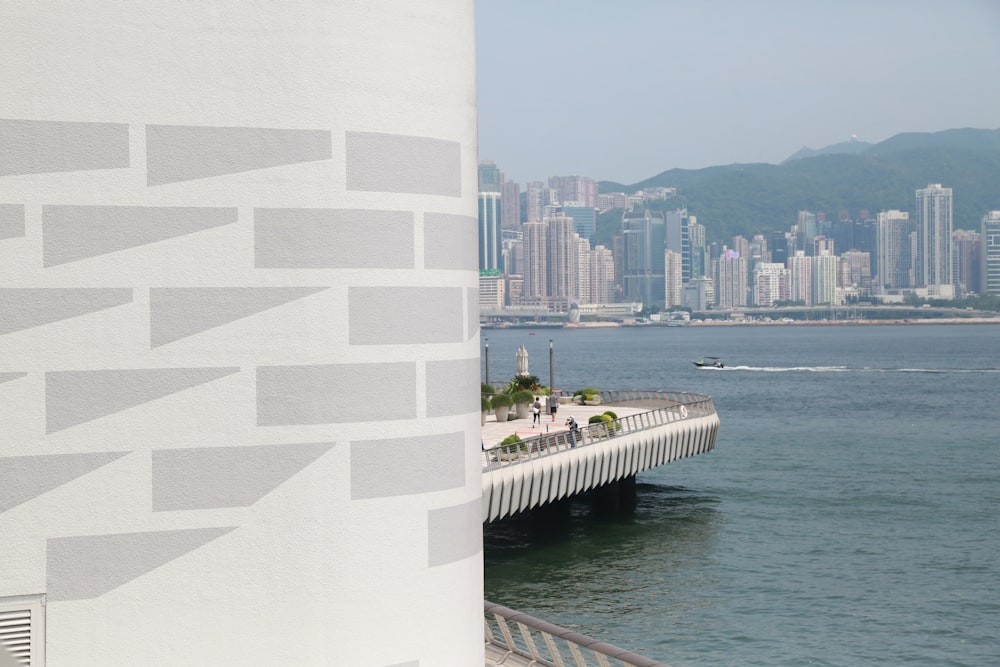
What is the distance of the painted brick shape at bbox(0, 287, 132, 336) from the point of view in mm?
6816

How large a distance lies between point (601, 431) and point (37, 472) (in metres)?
31.6

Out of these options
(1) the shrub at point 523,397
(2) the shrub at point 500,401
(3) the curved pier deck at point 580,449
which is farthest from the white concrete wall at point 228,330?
(1) the shrub at point 523,397

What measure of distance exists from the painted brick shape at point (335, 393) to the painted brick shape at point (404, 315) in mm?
197

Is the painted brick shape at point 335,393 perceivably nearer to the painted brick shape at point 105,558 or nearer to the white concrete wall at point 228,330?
the white concrete wall at point 228,330

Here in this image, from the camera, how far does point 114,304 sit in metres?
7.02

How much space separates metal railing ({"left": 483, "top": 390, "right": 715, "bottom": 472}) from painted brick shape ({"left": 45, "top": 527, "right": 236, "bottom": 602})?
22.9 meters

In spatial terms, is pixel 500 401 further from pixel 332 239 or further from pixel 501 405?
pixel 332 239

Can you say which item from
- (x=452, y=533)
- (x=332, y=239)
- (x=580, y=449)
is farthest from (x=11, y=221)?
(x=580, y=449)

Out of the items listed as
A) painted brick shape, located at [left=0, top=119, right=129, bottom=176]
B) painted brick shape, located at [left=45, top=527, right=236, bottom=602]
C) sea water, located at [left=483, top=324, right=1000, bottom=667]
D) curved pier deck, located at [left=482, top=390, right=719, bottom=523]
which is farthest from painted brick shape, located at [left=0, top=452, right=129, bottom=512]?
curved pier deck, located at [left=482, top=390, right=719, bottom=523]

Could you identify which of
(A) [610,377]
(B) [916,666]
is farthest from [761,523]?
(A) [610,377]

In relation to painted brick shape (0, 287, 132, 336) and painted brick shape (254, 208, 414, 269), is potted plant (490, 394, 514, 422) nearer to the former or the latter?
painted brick shape (254, 208, 414, 269)

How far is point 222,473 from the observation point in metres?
7.22

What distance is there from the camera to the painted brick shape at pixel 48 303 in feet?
22.4

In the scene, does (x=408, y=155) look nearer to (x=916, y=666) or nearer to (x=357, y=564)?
(x=357, y=564)
